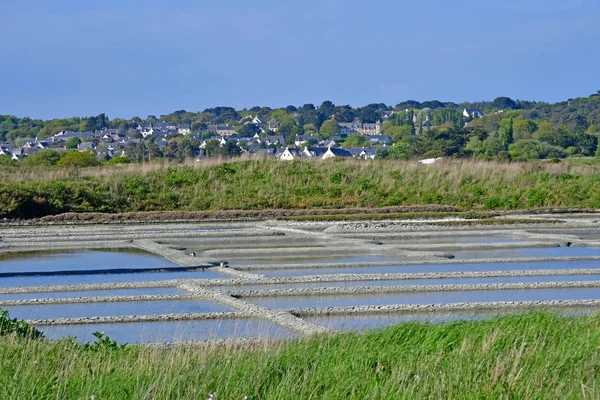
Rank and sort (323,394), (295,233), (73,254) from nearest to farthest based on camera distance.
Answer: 1. (323,394)
2. (73,254)
3. (295,233)

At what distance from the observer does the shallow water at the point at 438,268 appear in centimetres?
1492

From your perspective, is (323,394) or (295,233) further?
(295,233)

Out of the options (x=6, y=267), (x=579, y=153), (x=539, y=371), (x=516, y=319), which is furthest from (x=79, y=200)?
(x=579, y=153)

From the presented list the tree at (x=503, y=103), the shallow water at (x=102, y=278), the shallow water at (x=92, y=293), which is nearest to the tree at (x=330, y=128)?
the tree at (x=503, y=103)

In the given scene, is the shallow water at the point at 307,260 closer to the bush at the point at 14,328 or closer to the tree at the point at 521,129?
the bush at the point at 14,328

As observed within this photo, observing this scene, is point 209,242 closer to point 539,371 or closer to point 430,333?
point 430,333

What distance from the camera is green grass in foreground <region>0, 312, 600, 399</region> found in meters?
5.74

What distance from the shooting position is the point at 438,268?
15.3 m

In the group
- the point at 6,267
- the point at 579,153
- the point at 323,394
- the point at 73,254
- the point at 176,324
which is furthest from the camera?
the point at 579,153

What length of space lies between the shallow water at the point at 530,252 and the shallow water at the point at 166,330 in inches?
297

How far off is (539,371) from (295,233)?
15.5 metres

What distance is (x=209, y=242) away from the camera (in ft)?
65.8

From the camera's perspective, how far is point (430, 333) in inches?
295

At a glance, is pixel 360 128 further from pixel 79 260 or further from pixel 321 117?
pixel 79 260
